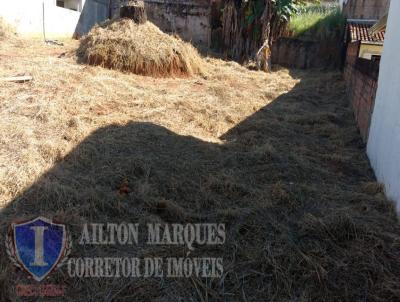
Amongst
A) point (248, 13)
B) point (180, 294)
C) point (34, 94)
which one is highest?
point (248, 13)

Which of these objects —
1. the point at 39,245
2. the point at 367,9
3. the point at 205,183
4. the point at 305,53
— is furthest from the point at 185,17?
the point at 39,245

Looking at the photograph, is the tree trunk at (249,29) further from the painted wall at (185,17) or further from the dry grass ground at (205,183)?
the dry grass ground at (205,183)

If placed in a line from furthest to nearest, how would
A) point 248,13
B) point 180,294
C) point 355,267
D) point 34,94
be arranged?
point 248,13 → point 34,94 → point 355,267 → point 180,294

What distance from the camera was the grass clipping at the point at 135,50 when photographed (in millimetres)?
7500

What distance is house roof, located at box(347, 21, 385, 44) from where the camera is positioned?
427 inches

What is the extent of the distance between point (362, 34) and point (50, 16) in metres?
10.3

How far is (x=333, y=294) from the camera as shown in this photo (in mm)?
2068

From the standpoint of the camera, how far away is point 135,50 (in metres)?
7.69

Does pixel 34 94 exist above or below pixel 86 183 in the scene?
above

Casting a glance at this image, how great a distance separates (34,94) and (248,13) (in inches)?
354

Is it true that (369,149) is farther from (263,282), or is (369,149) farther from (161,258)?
(161,258)

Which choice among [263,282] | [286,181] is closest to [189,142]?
[286,181]

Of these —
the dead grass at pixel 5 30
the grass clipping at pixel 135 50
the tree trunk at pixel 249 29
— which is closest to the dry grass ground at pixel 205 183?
the grass clipping at pixel 135 50

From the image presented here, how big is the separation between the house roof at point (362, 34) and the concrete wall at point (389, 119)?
696cm
